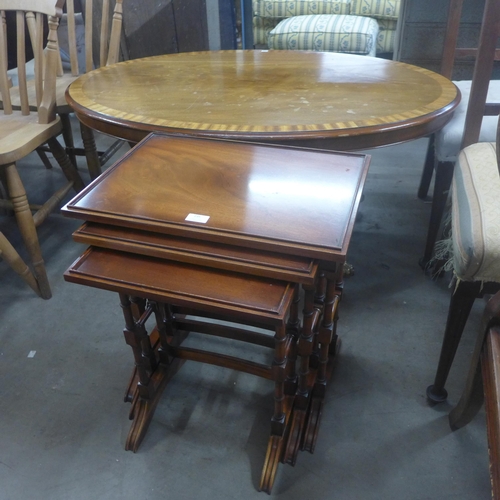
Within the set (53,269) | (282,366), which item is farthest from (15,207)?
(282,366)

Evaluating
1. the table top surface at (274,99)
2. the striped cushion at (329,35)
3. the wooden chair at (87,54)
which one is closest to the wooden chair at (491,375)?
the table top surface at (274,99)

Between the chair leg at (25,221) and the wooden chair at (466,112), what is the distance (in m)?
1.25

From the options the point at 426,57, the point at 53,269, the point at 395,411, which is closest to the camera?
the point at 395,411

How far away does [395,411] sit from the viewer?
1.12 meters

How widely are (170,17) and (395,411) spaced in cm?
233

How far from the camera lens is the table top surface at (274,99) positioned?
97cm

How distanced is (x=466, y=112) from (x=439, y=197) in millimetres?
258

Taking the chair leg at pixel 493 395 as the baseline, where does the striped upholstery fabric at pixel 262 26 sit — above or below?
above

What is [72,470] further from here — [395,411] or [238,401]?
[395,411]

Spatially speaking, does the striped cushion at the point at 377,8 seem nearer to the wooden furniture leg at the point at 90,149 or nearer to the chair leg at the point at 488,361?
the wooden furniture leg at the point at 90,149

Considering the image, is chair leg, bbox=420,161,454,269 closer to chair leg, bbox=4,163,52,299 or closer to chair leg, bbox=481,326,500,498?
chair leg, bbox=481,326,500,498

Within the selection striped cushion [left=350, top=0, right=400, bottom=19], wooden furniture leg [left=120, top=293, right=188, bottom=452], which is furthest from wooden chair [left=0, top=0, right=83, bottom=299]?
striped cushion [left=350, top=0, right=400, bottom=19]

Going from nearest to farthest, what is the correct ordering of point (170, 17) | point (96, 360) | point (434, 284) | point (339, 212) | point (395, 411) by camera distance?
point (339, 212)
point (395, 411)
point (96, 360)
point (434, 284)
point (170, 17)

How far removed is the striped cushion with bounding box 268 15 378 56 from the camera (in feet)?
9.07
